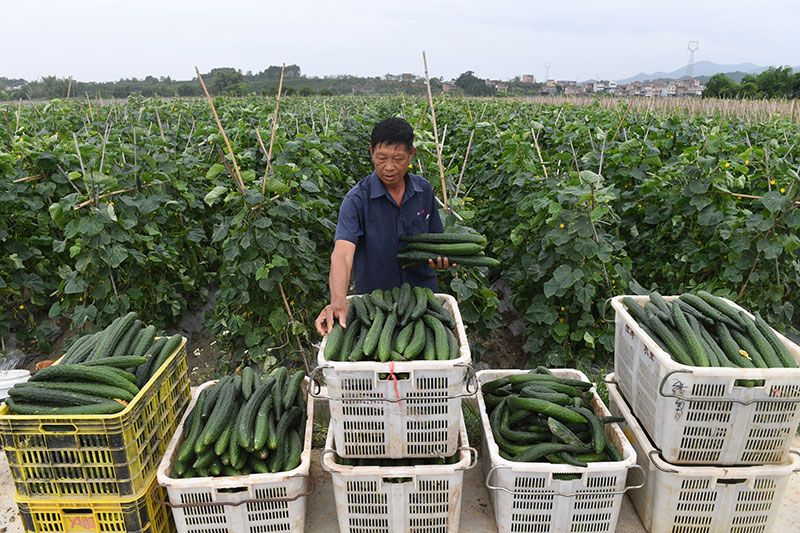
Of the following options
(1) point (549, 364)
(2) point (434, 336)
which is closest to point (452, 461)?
(2) point (434, 336)

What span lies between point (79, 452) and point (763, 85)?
5674cm

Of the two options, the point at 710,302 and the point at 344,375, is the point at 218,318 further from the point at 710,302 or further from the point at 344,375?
the point at 710,302

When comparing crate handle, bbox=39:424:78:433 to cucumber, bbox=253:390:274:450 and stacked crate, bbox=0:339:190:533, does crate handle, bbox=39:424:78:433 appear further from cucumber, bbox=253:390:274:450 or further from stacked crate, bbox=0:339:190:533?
cucumber, bbox=253:390:274:450

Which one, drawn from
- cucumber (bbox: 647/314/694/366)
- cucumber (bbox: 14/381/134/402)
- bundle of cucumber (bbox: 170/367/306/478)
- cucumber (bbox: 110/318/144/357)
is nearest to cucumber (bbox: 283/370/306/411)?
bundle of cucumber (bbox: 170/367/306/478)

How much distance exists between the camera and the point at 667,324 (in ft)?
11.0

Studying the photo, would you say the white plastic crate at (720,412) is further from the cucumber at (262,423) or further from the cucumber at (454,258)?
the cucumber at (262,423)

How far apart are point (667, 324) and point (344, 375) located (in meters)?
2.14

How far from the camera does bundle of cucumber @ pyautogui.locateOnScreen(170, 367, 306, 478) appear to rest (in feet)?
10.2

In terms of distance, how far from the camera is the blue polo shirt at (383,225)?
378 centimetres

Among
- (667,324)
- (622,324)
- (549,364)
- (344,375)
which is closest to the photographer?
(344,375)

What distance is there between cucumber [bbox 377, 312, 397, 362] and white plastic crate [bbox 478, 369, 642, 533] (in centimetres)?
98

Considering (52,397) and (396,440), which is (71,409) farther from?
(396,440)

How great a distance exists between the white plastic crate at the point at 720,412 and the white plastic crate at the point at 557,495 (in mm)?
318

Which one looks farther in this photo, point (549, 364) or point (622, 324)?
point (549, 364)
